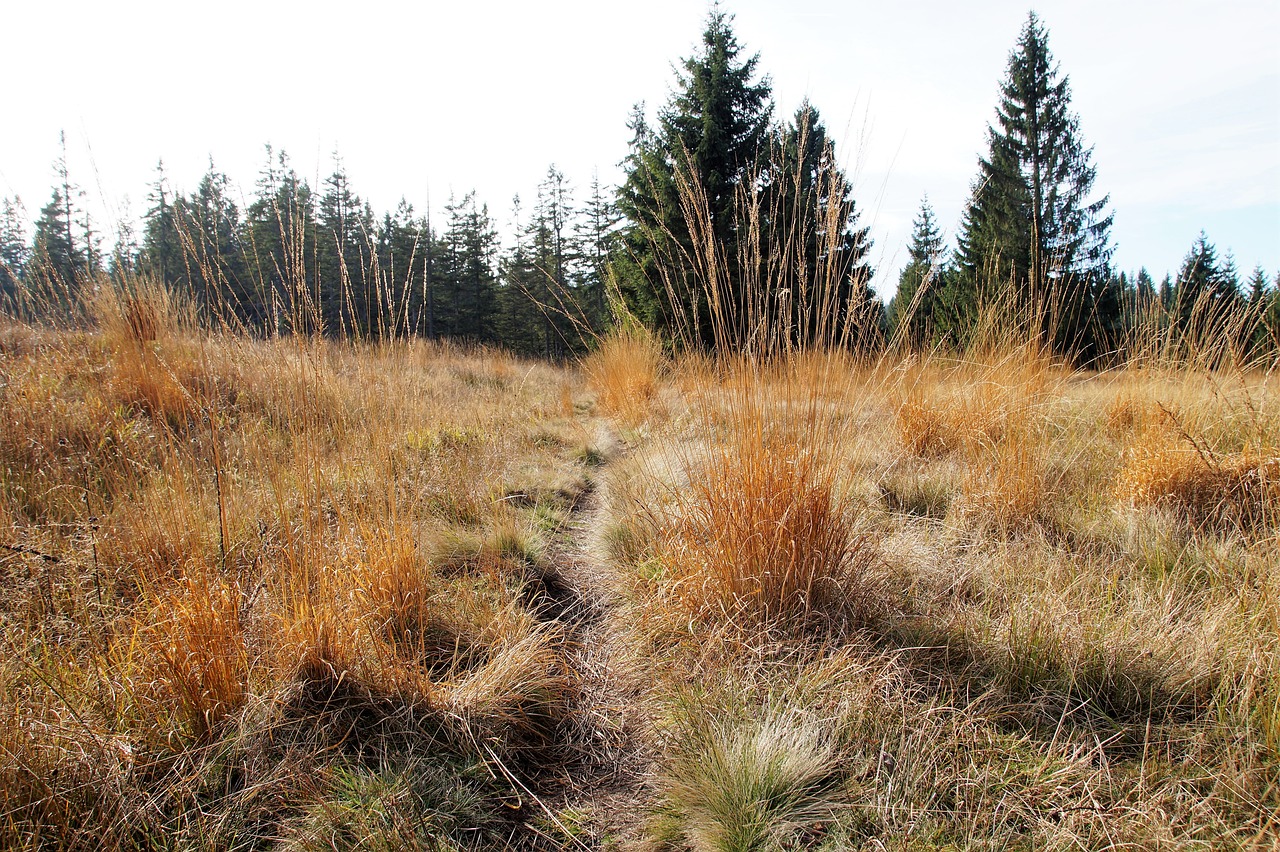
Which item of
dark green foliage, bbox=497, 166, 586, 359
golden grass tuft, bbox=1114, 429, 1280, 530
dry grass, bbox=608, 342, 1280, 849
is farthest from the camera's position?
dark green foliage, bbox=497, 166, 586, 359

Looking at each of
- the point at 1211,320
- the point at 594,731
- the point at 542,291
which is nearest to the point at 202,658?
the point at 594,731

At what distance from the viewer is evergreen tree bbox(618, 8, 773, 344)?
12.3 feet

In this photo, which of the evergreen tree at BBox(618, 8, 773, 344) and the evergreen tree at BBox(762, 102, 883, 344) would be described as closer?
the evergreen tree at BBox(762, 102, 883, 344)

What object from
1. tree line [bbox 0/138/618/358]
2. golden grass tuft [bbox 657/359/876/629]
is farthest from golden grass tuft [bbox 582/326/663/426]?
golden grass tuft [bbox 657/359/876/629]

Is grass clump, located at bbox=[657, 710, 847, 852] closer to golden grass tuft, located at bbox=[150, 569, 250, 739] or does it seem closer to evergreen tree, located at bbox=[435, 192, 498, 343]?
golden grass tuft, located at bbox=[150, 569, 250, 739]

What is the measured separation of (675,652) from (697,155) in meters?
6.88

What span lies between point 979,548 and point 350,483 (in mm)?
2595

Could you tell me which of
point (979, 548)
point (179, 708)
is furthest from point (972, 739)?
point (179, 708)

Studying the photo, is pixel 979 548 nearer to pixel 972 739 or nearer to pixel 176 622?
pixel 972 739

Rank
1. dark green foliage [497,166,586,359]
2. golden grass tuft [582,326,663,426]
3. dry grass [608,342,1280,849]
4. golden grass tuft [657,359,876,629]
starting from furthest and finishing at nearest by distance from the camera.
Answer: dark green foliage [497,166,586,359] < golden grass tuft [582,326,663,426] < golden grass tuft [657,359,876,629] < dry grass [608,342,1280,849]

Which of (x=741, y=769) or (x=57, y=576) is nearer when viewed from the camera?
(x=741, y=769)

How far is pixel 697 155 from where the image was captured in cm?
703

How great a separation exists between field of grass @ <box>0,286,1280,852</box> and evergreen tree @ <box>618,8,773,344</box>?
109 centimetres

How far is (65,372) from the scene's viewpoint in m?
3.85
